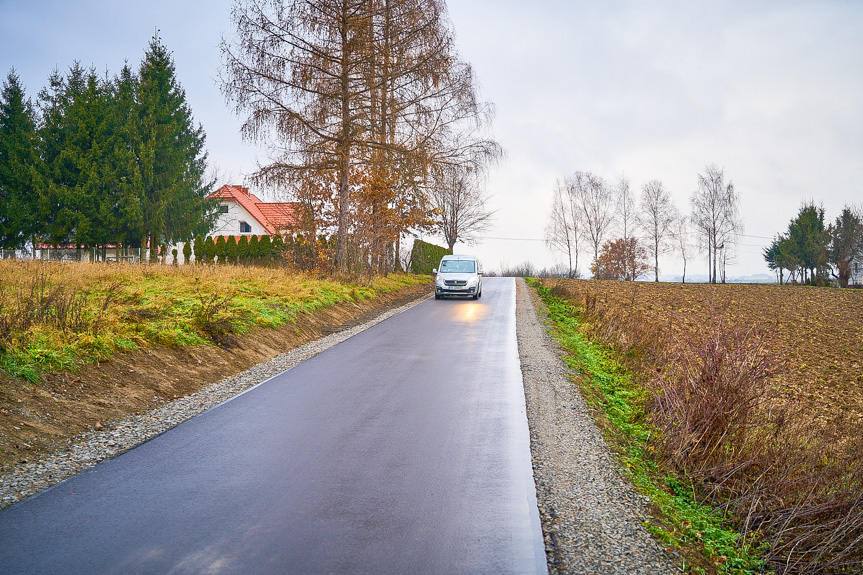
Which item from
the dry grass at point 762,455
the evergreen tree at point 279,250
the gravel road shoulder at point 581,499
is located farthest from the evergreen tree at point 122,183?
the dry grass at point 762,455

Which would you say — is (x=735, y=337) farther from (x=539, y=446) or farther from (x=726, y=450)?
(x=539, y=446)

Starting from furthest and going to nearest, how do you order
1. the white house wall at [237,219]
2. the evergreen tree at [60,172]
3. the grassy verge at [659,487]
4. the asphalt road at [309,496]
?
the white house wall at [237,219], the evergreen tree at [60,172], the grassy verge at [659,487], the asphalt road at [309,496]

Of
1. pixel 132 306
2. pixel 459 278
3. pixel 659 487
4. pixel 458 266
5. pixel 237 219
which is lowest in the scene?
pixel 659 487

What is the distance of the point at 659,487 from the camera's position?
552 centimetres

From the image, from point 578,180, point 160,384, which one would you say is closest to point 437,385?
→ point 160,384

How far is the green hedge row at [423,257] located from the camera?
41.8 meters

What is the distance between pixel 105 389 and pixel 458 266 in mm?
20890

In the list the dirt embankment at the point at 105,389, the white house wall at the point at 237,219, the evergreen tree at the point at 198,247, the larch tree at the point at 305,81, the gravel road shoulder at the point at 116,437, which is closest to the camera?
the gravel road shoulder at the point at 116,437

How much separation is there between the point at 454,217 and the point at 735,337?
53.1 metres

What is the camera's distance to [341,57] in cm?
2336

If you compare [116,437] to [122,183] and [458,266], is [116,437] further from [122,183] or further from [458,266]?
[122,183]

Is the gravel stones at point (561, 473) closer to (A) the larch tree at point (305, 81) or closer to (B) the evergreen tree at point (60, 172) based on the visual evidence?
(A) the larch tree at point (305, 81)

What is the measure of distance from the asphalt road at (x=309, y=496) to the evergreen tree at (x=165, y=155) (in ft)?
129

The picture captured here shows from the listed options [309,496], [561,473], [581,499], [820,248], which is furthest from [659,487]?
[820,248]
